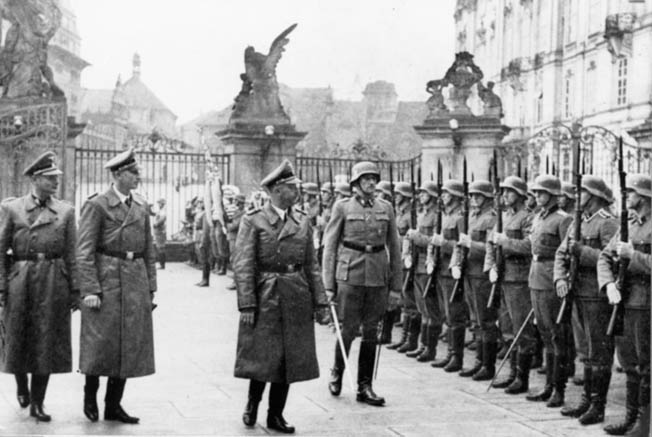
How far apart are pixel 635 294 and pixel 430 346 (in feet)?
11.3

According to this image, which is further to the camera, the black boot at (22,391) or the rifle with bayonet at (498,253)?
the rifle with bayonet at (498,253)

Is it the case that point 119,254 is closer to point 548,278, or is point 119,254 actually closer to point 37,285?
point 37,285

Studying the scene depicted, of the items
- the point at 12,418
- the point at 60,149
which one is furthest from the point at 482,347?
the point at 60,149

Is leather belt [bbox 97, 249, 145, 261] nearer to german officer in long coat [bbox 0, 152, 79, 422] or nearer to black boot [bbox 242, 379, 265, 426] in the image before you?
german officer in long coat [bbox 0, 152, 79, 422]

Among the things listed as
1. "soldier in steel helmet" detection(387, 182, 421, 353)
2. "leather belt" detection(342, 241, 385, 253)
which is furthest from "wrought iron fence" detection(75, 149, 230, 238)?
"soldier in steel helmet" detection(387, 182, 421, 353)

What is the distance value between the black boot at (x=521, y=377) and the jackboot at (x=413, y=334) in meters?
2.09

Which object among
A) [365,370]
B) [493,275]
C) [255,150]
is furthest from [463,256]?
[255,150]

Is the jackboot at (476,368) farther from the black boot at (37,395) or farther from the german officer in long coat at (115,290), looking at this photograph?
the black boot at (37,395)

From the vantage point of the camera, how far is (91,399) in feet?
24.2

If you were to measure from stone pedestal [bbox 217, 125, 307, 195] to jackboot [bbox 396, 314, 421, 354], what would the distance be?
7649mm

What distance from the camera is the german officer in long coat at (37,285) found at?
746cm

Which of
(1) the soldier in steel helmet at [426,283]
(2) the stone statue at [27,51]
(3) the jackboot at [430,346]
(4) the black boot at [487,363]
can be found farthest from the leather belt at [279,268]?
(2) the stone statue at [27,51]

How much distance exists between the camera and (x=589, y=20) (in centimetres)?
3662

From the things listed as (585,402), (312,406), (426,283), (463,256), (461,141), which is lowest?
(312,406)
